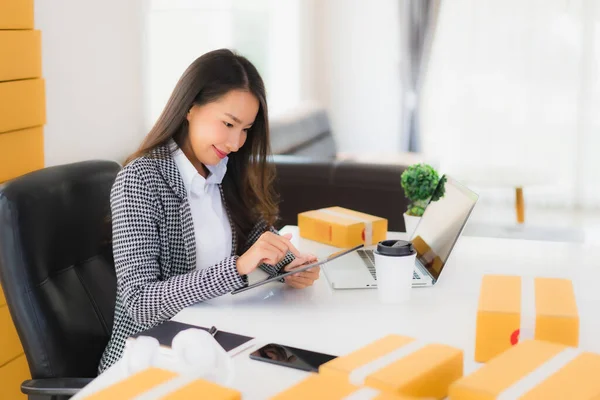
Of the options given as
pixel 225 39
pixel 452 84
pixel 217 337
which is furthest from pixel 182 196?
pixel 452 84

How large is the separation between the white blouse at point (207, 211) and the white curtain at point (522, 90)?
3.87m

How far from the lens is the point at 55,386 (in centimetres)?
148

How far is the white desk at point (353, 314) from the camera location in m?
1.27

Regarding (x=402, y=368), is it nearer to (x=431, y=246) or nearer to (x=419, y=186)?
(x=431, y=246)

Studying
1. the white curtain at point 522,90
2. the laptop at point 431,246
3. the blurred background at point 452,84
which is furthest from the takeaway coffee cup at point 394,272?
the white curtain at point 522,90

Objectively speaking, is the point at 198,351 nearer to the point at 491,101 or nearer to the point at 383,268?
the point at 383,268

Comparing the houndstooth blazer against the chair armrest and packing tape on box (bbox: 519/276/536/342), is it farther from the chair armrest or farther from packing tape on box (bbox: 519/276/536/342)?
packing tape on box (bbox: 519/276/536/342)

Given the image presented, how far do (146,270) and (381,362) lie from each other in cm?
72

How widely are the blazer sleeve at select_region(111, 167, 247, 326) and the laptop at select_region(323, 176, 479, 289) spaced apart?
304 millimetres

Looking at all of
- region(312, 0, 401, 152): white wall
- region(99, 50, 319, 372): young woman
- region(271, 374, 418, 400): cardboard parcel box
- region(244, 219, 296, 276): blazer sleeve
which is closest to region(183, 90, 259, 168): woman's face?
→ region(99, 50, 319, 372): young woman

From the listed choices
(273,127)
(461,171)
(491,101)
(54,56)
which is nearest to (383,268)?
(54,56)

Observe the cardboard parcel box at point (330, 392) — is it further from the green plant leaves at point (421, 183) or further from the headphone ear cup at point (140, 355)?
the green plant leaves at point (421, 183)

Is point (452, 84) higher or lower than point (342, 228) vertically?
higher

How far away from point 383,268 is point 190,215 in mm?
476
